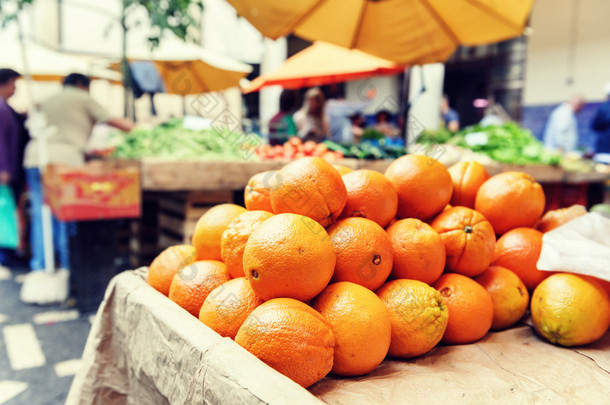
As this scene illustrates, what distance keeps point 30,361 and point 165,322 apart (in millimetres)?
2390

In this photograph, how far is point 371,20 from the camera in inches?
156

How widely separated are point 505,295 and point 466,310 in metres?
0.22

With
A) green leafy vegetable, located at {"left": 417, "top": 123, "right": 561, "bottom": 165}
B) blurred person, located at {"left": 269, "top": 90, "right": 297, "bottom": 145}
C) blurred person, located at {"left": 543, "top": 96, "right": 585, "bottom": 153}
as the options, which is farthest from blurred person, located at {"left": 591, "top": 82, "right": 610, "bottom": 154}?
blurred person, located at {"left": 269, "top": 90, "right": 297, "bottom": 145}

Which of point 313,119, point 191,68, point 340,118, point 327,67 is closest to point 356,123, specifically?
point 340,118

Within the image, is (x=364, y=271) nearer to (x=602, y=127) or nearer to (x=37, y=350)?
(x=37, y=350)

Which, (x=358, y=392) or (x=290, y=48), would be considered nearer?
(x=358, y=392)

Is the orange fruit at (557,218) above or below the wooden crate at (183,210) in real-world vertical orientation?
above

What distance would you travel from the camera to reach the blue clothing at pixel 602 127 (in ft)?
21.0

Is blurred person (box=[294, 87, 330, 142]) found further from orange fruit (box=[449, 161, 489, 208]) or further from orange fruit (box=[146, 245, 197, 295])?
orange fruit (box=[146, 245, 197, 295])

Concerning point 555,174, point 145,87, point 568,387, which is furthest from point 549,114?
point 568,387

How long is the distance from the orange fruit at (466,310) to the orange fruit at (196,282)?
0.63 metres

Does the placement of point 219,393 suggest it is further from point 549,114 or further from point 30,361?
point 549,114

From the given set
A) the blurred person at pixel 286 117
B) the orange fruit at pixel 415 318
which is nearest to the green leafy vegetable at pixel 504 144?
the blurred person at pixel 286 117

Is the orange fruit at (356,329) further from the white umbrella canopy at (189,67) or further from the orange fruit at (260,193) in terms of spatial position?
the white umbrella canopy at (189,67)
